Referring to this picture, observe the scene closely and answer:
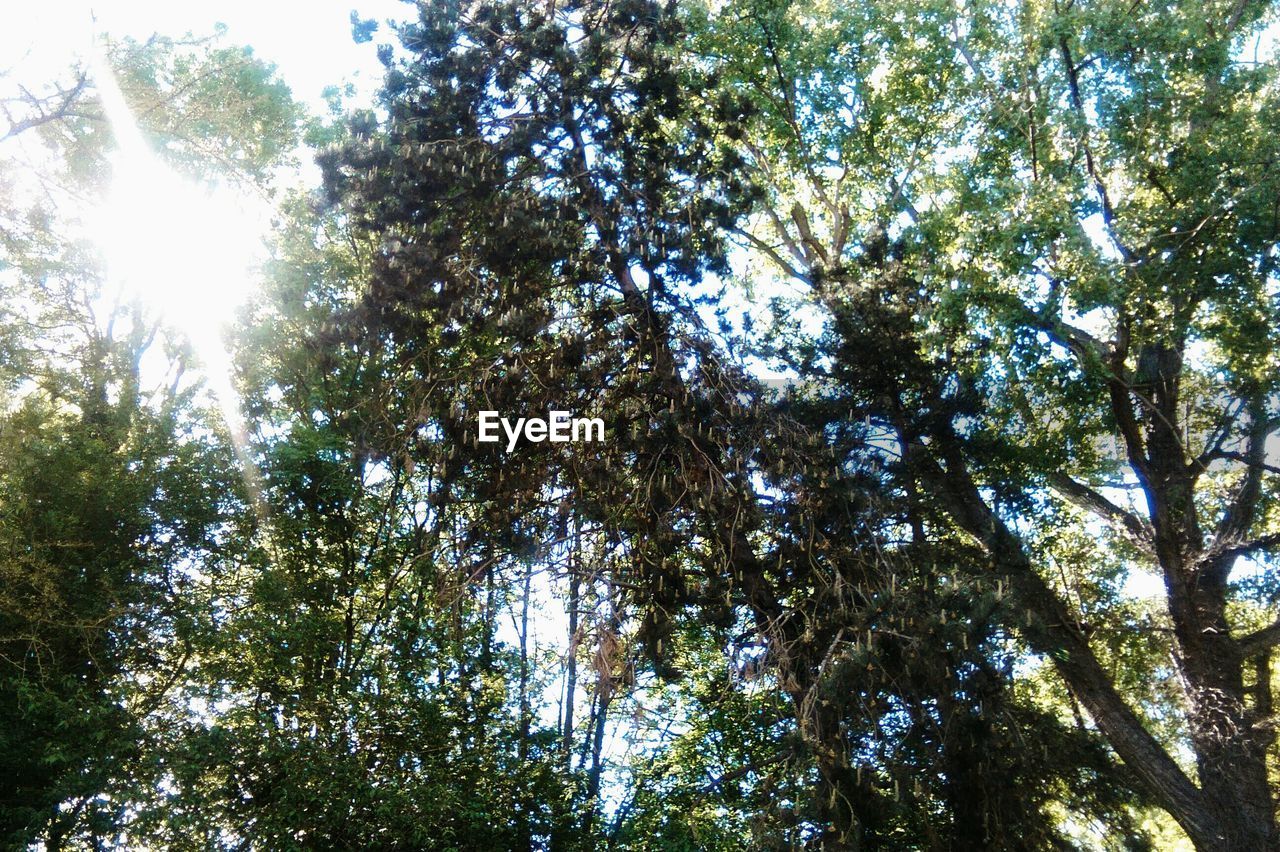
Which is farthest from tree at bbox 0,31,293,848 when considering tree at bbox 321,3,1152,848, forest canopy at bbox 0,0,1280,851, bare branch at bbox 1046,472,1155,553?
bare branch at bbox 1046,472,1155,553

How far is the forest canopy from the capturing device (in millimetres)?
7422

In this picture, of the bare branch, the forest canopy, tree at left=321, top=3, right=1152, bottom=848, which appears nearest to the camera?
tree at left=321, top=3, right=1152, bottom=848

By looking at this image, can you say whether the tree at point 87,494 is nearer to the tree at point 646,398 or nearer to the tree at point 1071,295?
the tree at point 646,398

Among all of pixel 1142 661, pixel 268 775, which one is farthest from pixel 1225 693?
pixel 268 775

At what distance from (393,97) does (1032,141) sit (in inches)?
225

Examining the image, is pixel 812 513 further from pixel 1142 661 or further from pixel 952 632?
pixel 1142 661

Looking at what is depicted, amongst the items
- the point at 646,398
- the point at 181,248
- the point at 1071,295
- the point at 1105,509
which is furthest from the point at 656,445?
the point at 181,248

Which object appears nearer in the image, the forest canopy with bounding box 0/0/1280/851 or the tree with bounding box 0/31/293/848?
the forest canopy with bounding box 0/0/1280/851

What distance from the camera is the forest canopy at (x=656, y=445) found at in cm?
742

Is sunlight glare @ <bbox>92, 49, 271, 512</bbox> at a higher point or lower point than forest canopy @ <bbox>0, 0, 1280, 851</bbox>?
higher

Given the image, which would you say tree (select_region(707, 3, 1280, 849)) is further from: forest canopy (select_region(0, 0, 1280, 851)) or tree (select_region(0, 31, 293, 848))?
tree (select_region(0, 31, 293, 848))

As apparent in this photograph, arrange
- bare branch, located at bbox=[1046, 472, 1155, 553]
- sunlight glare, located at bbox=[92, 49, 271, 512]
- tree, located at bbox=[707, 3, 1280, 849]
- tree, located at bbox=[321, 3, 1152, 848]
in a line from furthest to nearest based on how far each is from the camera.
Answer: sunlight glare, located at bbox=[92, 49, 271, 512] < bare branch, located at bbox=[1046, 472, 1155, 553] < tree, located at bbox=[707, 3, 1280, 849] < tree, located at bbox=[321, 3, 1152, 848]

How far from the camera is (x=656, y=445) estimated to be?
7.23m

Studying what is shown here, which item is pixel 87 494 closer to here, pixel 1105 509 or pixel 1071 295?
pixel 1071 295
